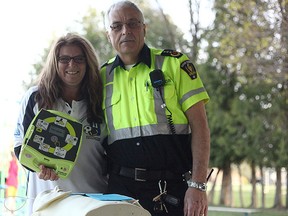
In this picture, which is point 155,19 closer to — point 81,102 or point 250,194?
point 250,194

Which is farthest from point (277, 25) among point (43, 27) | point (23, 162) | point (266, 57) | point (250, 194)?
point (250, 194)

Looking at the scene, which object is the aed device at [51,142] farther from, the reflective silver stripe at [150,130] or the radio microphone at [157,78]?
the radio microphone at [157,78]

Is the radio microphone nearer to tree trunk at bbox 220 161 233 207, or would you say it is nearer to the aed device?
the aed device

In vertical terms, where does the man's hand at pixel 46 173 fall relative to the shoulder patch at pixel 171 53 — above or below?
below

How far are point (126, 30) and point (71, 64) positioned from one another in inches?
12.2

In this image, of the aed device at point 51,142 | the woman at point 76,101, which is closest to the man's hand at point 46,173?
the aed device at point 51,142

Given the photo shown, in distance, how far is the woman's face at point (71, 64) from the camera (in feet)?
7.41

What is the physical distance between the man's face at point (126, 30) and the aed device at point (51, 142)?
41 centimetres

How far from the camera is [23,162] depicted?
199cm

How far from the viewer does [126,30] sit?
84.7 inches

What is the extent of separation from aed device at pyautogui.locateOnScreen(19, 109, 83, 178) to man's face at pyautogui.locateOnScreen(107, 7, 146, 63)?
41cm

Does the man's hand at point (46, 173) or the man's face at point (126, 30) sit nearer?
the man's hand at point (46, 173)

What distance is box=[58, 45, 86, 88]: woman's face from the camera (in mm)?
2258

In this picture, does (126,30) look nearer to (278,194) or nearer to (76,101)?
(76,101)
